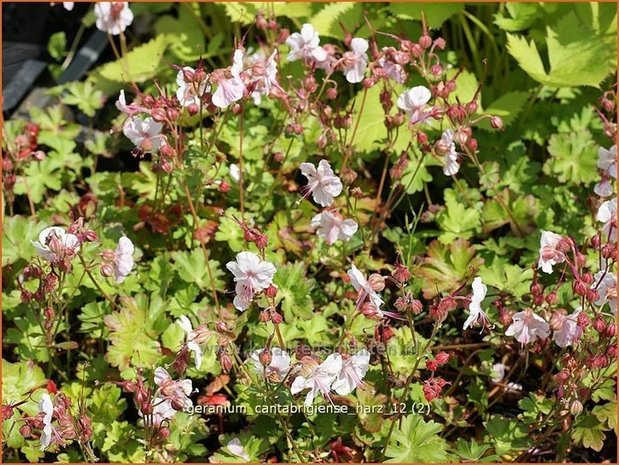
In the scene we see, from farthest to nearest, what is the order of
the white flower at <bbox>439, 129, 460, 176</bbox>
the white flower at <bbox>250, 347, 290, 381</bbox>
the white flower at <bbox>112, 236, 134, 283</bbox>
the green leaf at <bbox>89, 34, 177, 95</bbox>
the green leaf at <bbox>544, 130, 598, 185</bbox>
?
1. the green leaf at <bbox>89, 34, 177, 95</bbox>
2. the green leaf at <bbox>544, 130, 598, 185</bbox>
3. the white flower at <bbox>439, 129, 460, 176</bbox>
4. the white flower at <bbox>112, 236, 134, 283</bbox>
5. the white flower at <bbox>250, 347, 290, 381</bbox>

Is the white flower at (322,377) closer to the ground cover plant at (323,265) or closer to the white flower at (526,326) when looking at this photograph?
the ground cover plant at (323,265)

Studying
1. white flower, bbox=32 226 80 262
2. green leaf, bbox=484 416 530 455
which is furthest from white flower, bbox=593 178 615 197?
white flower, bbox=32 226 80 262

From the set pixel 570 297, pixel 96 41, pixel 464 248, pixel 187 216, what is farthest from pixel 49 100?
pixel 570 297

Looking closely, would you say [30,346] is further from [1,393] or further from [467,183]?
[467,183]

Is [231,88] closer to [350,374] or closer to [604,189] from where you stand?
[350,374]

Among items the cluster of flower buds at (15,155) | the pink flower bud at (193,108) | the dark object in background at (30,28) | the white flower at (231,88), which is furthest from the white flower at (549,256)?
the dark object in background at (30,28)

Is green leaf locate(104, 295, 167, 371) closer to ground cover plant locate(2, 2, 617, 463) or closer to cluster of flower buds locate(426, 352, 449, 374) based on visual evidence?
ground cover plant locate(2, 2, 617, 463)
